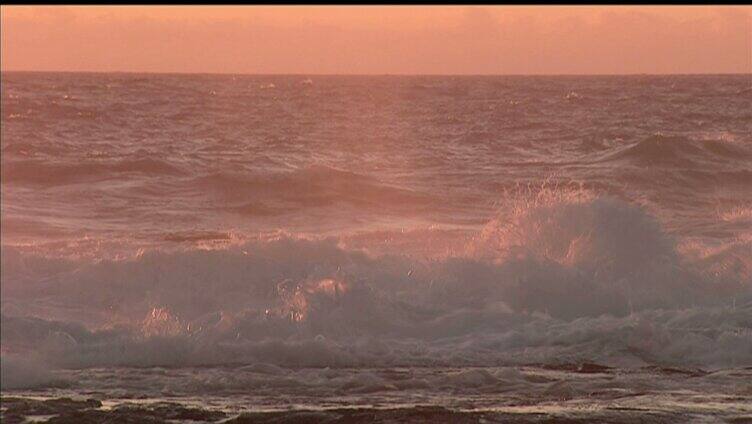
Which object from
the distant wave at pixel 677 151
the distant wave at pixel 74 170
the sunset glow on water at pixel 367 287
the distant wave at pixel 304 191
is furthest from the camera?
the distant wave at pixel 677 151

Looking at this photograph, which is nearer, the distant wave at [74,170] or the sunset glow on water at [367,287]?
the sunset glow on water at [367,287]

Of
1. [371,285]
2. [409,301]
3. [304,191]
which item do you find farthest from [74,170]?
[409,301]

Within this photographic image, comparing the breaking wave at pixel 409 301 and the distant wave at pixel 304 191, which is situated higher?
the distant wave at pixel 304 191

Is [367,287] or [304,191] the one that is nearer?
[367,287]

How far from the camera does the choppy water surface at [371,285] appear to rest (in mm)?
8750

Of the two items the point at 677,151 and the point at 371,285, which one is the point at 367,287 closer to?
the point at 371,285

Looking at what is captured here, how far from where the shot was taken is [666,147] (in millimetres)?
27641

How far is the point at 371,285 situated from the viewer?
12.5 meters

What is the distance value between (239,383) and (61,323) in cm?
224

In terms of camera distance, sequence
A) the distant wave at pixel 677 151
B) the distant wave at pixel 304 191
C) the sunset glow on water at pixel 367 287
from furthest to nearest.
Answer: the distant wave at pixel 677 151
the distant wave at pixel 304 191
the sunset glow on water at pixel 367 287

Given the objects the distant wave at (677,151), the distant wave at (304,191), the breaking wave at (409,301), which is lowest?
the breaking wave at (409,301)

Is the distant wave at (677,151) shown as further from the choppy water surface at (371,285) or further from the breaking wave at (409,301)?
the breaking wave at (409,301)

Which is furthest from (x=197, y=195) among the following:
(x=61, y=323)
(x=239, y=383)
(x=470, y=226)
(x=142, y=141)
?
(x=239, y=383)

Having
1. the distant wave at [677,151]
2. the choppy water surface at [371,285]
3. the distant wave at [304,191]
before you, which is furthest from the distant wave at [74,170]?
the distant wave at [677,151]
